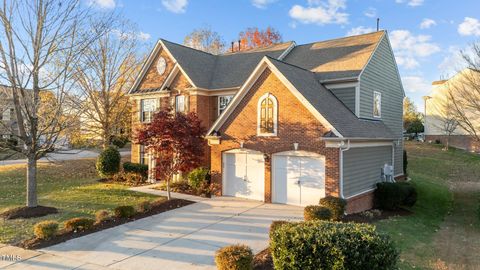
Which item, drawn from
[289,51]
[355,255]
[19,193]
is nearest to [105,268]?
[355,255]

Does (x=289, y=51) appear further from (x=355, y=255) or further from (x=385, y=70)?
(x=355, y=255)

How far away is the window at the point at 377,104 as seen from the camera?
1883 cm

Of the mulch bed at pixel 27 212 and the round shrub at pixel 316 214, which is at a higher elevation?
the round shrub at pixel 316 214

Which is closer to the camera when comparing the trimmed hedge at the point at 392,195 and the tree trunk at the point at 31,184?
the tree trunk at the point at 31,184

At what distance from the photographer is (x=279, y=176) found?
49.3 feet

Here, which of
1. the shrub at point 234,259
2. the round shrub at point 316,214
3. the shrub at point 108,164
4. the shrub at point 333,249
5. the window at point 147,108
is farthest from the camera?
the window at point 147,108

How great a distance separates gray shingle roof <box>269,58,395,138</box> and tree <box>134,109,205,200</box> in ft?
16.6

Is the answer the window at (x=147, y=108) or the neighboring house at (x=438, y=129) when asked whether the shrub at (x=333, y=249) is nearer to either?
the window at (x=147, y=108)

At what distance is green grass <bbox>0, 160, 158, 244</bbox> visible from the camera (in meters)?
11.7

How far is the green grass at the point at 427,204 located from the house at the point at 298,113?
2.13 m

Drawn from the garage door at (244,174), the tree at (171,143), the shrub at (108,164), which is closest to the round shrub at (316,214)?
the garage door at (244,174)

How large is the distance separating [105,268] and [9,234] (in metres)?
4.89

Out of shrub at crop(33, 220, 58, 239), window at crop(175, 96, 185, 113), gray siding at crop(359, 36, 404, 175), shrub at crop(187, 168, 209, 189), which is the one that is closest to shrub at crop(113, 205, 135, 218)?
shrub at crop(33, 220, 58, 239)

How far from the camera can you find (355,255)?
6.09m
